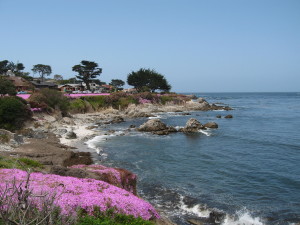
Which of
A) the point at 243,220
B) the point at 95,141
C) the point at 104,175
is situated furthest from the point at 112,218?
the point at 95,141

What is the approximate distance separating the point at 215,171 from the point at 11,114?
27.4 meters

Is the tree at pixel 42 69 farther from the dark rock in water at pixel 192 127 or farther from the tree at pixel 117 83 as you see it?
the dark rock in water at pixel 192 127

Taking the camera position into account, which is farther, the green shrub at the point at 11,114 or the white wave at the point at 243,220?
the green shrub at the point at 11,114

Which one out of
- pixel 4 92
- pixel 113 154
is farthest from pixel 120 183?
pixel 4 92

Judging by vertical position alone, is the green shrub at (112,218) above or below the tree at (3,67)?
below

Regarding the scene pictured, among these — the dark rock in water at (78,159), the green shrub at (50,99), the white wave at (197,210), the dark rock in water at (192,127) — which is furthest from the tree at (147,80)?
the white wave at (197,210)

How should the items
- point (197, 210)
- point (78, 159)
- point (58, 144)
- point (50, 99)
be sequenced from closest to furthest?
point (197, 210)
point (78, 159)
point (58, 144)
point (50, 99)

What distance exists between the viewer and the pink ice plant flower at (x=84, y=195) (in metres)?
9.80

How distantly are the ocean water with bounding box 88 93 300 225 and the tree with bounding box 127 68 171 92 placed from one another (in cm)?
7800

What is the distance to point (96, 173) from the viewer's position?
1457 cm

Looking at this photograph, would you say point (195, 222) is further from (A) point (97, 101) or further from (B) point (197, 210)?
(A) point (97, 101)

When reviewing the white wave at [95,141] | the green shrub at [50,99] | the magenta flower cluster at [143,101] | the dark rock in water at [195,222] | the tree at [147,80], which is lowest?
the dark rock in water at [195,222]

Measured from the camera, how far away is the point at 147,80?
120 m

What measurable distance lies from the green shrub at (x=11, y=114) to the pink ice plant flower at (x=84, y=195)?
87.1ft
